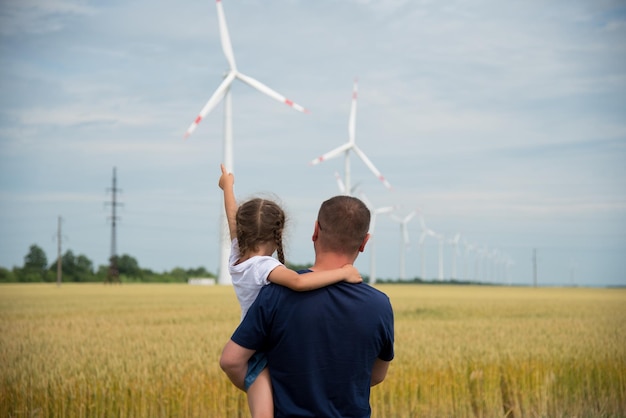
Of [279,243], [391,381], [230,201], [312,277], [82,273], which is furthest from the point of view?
[82,273]

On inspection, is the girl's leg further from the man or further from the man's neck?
the man's neck

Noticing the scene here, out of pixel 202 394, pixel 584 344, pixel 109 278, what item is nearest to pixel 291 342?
pixel 202 394

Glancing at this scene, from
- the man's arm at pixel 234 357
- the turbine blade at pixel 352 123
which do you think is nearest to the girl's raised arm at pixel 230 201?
the man's arm at pixel 234 357

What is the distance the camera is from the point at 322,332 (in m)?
3.84

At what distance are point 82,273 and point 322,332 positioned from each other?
100m

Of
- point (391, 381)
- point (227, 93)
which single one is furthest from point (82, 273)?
point (391, 381)

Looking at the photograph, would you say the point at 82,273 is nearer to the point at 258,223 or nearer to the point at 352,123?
the point at 352,123

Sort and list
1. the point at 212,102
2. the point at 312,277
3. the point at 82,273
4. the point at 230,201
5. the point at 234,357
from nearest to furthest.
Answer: the point at 312,277 → the point at 234,357 → the point at 230,201 → the point at 212,102 → the point at 82,273

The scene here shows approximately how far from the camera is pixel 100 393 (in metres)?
9.02

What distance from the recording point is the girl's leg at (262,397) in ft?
12.9

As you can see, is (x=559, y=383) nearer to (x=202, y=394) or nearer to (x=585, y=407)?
(x=585, y=407)

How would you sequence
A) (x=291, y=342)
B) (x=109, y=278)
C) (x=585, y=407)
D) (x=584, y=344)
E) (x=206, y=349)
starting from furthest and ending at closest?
(x=109, y=278) → (x=584, y=344) → (x=206, y=349) → (x=585, y=407) → (x=291, y=342)

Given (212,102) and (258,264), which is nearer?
(258,264)

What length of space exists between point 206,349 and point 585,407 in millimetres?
6211
